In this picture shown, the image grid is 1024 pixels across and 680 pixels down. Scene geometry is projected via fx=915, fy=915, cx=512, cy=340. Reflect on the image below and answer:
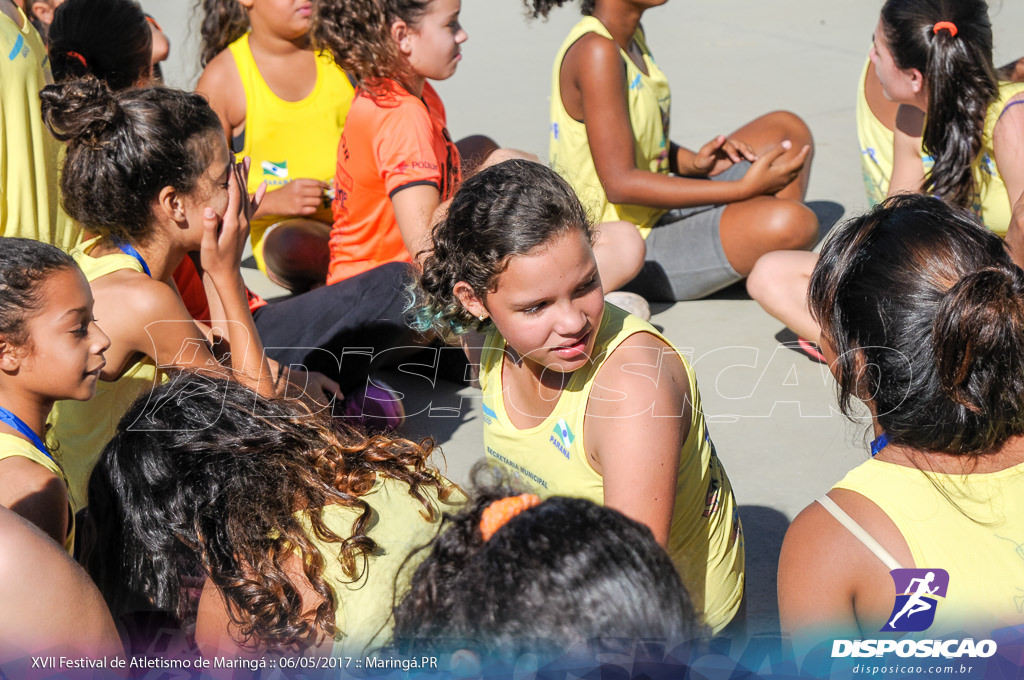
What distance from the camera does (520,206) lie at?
1.78 metres

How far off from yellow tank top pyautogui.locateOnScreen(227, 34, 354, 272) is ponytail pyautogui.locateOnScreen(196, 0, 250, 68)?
30cm

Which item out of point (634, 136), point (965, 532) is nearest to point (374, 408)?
point (634, 136)

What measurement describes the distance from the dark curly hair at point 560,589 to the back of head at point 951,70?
8.17 feet

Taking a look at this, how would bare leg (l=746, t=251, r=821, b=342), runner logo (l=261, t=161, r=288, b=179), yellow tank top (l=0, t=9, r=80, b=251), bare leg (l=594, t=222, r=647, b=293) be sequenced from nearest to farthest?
1. yellow tank top (l=0, t=9, r=80, b=251)
2. bare leg (l=746, t=251, r=821, b=342)
3. bare leg (l=594, t=222, r=647, b=293)
4. runner logo (l=261, t=161, r=288, b=179)

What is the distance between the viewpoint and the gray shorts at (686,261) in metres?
3.83

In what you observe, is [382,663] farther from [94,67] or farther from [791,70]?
[791,70]

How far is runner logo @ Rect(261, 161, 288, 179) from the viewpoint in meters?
3.97

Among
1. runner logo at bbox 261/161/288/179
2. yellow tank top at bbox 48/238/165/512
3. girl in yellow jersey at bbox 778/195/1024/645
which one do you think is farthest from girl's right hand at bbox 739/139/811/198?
yellow tank top at bbox 48/238/165/512

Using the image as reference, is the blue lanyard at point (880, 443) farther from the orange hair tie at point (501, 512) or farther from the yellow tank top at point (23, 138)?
the yellow tank top at point (23, 138)

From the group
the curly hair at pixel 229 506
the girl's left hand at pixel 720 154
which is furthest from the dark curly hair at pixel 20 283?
the girl's left hand at pixel 720 154

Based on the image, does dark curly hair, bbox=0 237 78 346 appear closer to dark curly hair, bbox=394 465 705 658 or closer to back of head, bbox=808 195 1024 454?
dark curly hair, bbox=394 465 705 658

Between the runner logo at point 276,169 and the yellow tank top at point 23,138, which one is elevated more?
the yellow tank top at point 23,138

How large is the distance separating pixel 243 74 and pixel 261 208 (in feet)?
1.95

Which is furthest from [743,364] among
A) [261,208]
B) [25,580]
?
[25,580]
